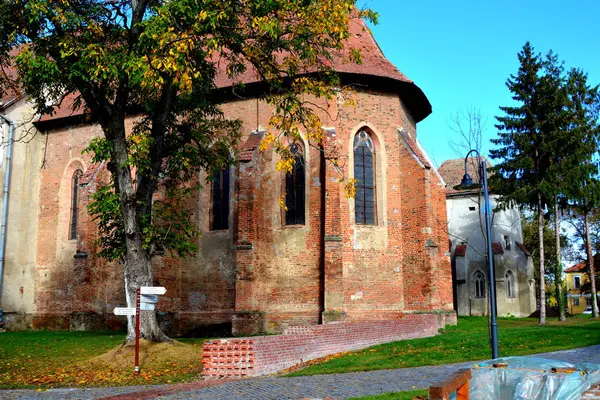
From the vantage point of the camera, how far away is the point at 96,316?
23703 millimetres

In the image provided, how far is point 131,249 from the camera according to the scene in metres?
14.6

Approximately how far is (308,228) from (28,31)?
1090cm

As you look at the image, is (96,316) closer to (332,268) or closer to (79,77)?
(332,268)

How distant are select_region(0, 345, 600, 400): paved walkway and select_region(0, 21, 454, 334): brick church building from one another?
27.2 feet

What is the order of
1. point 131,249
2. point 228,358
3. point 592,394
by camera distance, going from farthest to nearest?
1. point 131,249
2. point 228,358
3. point 592,394

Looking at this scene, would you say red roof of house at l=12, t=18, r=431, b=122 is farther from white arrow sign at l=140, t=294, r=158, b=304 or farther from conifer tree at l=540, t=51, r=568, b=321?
white arrow sign at l=140, t=294, r=158, b=304

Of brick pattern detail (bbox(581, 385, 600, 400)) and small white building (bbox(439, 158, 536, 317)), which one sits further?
small white building (bbox(439, 158, 536, 317))

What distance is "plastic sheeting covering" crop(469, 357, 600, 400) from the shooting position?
21.1 feet

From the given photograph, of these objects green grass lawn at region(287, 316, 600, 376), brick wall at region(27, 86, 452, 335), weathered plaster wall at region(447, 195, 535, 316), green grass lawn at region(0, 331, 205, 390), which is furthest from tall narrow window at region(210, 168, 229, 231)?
weathered plaster wall at region(447, 195, 535, 316)

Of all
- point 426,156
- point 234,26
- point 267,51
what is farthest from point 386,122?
point 234,26

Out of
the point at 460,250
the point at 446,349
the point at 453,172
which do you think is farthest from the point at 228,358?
the point at 453,172

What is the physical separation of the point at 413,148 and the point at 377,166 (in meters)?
1.54

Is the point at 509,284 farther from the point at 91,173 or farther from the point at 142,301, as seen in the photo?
the point at 142,301

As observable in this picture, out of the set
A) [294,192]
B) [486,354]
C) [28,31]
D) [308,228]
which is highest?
[28,31]
